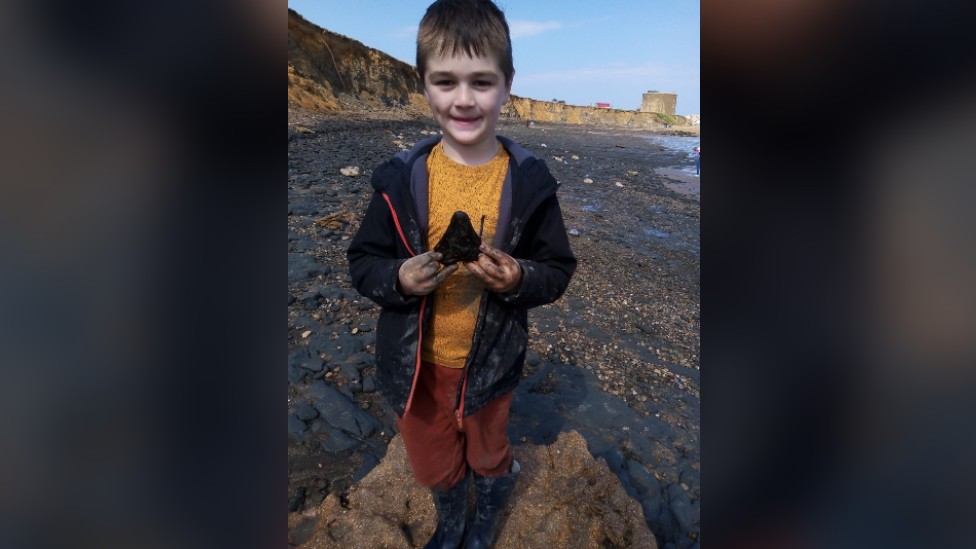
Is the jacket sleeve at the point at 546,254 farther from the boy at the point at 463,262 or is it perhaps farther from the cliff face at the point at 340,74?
the cliff face at the point at 340,74

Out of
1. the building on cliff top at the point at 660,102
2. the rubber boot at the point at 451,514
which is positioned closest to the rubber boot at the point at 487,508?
the rubber boot at the point at 451,514

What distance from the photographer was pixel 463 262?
50.7 inches

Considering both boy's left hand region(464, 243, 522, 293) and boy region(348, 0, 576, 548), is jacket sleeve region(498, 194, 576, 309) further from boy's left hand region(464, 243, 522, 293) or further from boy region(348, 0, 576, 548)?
boy's left hand region(464, 243, 522, 293)

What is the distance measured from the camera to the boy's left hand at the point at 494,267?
130 centimetres

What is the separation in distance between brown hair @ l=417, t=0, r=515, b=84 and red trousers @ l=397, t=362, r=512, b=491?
0.96 meters

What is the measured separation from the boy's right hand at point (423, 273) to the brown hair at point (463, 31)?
50 centimetres

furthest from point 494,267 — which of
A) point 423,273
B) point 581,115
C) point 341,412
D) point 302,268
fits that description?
point 581,115

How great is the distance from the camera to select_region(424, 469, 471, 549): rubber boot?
6.37 feet

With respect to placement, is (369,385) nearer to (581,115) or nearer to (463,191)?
(463,191)
